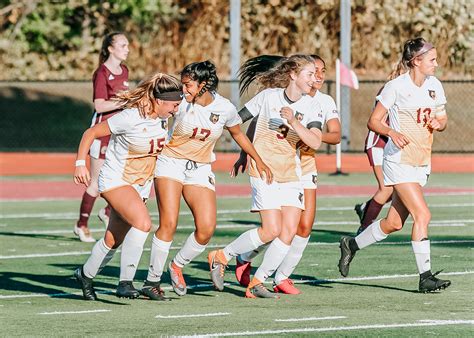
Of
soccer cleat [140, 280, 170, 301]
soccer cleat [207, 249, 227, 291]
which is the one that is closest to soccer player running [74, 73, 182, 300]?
soccer cleat [140, 280, 170, 301]

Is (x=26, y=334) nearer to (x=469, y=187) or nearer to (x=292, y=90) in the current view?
(x=292, y=90)

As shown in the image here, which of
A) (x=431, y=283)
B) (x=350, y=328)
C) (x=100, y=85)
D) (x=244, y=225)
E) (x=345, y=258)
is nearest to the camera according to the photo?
(x=350, y=328)

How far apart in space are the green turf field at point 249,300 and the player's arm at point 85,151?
39.1 inches

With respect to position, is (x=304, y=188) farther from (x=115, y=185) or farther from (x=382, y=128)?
(x=115, y=185)

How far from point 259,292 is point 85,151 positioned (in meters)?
1.83

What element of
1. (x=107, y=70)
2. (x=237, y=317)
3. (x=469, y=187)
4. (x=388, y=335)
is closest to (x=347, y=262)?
(x=237, y=317)

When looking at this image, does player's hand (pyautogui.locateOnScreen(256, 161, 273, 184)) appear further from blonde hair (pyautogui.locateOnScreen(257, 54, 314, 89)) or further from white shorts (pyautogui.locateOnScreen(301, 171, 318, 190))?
blonde hair (pyautogui.locateOnScreen(257, 54, 314, 89))

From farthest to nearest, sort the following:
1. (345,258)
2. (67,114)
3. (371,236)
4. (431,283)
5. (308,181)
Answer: (67,114) → (345,258) → (371,236) → (308,181) → (431,283)

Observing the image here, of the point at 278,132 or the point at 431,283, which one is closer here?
the point at 431,283

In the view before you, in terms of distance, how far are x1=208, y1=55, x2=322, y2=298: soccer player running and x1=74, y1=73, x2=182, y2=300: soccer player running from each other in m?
0.84

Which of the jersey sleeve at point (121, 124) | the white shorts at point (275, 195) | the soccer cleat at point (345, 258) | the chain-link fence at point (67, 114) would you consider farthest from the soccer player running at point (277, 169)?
the chain-link fence at point (67, 114)

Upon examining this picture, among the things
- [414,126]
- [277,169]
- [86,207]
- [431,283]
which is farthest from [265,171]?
[86,207]

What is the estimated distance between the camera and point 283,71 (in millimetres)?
11602

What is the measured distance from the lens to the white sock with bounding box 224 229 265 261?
37.5ft
